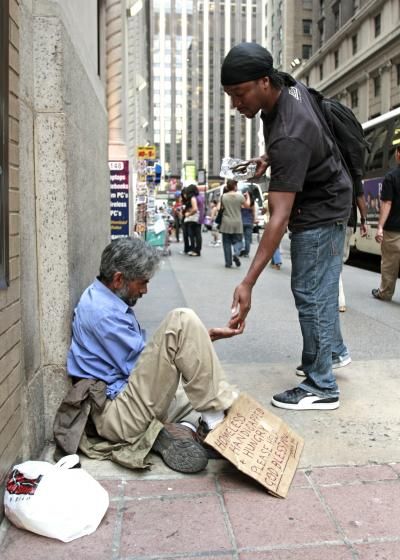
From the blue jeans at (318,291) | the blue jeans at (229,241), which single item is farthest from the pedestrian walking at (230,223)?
the blue jeans at (318,291)

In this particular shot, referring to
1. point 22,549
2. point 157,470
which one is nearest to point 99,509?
point 22,549

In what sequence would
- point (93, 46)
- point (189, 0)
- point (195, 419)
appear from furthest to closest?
point (189, 0) → point (93, 46) → point (195, 419)

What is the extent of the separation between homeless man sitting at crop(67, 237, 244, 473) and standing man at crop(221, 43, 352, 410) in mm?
369

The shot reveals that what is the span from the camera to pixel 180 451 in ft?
8.57

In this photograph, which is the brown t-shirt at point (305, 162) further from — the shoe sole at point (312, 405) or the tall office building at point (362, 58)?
the tall office building at point (362, 58)

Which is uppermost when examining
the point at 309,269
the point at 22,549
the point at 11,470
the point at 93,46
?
the point at 93,46

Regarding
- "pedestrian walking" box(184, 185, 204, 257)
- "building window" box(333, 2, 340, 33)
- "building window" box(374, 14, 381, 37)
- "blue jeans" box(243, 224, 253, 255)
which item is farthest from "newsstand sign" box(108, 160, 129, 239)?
"building window" box(333, 2, 340, 33)

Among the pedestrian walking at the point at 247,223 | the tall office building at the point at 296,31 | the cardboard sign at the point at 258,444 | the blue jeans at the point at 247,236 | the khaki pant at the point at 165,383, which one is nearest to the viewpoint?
the cardboard sign at the point at 258,444

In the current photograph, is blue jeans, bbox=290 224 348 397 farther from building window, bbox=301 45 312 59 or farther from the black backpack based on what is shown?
building window, bbox=301 45 312 59

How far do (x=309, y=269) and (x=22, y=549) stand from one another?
207 centimetres

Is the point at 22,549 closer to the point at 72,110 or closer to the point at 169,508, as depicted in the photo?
the point at 169,508

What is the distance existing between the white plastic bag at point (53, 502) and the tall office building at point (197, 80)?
128081 mm

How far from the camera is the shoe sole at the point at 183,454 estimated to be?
2582mm

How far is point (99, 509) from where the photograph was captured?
2.15 m
